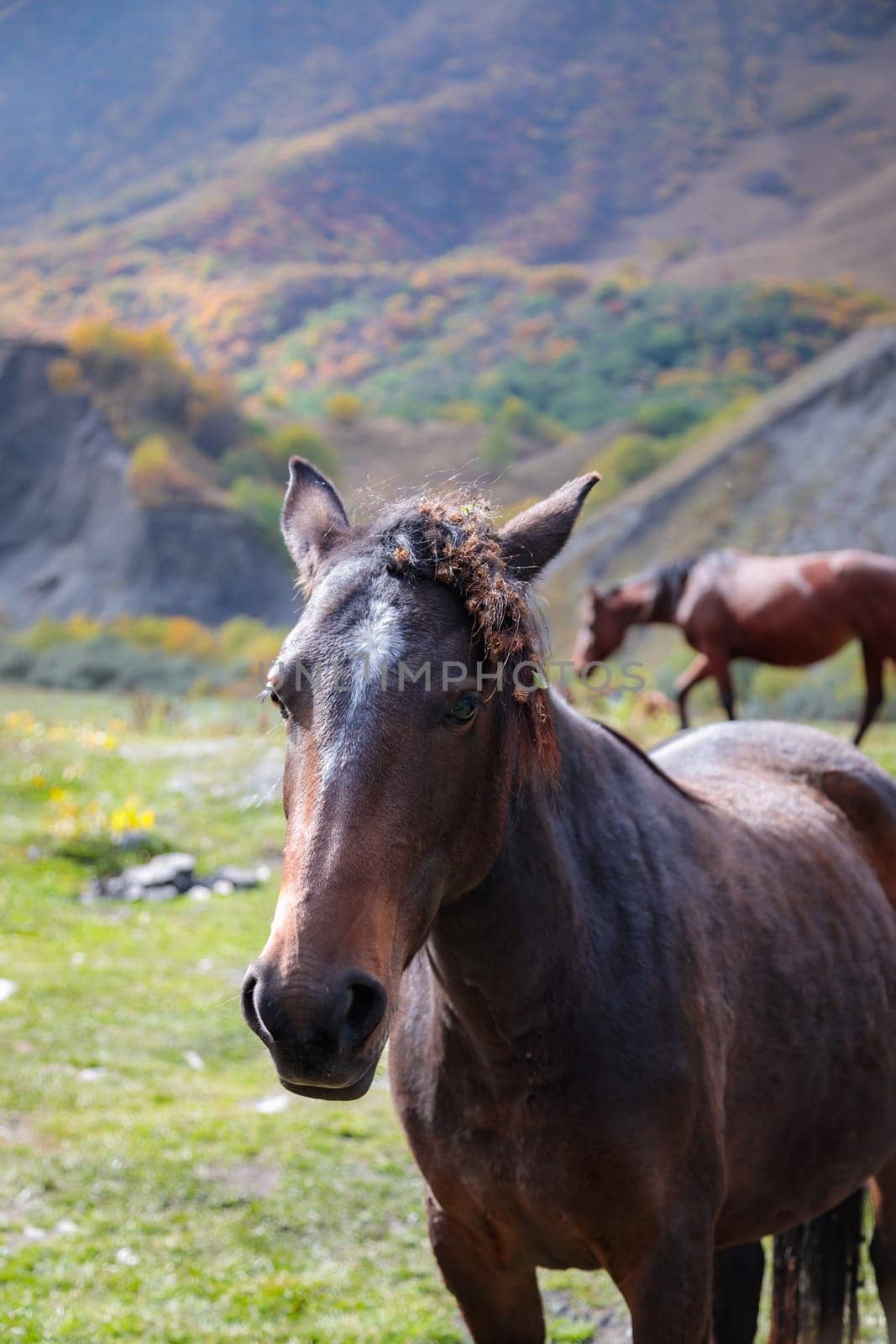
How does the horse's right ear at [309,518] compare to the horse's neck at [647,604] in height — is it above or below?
above

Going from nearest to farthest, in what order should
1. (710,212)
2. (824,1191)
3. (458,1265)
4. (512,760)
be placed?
(512,760)
(458,1265)
(824,1191)
(710,212)

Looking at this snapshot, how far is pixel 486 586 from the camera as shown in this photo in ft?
5.05

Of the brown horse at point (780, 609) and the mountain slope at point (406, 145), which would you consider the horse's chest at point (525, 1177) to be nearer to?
the brown horse at point (780, 609)

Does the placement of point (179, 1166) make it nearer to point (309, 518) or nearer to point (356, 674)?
point (309, 518)

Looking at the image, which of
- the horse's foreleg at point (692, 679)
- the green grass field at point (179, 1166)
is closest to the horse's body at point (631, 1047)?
the green grass field at point (179, 1166)

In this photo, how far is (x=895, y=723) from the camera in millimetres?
12336

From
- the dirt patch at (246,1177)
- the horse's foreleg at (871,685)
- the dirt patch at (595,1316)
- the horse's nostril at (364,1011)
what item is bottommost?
the horse's foreleg at (871,685)

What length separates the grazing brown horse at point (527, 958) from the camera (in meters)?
1.37

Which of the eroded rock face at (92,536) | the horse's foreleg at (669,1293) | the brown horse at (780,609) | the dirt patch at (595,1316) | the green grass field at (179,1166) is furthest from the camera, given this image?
the eroded rock face at (92,536)

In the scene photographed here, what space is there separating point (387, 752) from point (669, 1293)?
1002 millimetres

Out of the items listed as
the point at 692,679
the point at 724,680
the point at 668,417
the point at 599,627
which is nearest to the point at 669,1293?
the point at 724,680

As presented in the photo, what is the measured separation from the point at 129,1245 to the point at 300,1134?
960 millimetres

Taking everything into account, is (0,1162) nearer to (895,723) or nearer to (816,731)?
(816,731)

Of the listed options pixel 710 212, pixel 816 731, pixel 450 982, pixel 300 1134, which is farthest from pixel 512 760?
pixel 710 212
